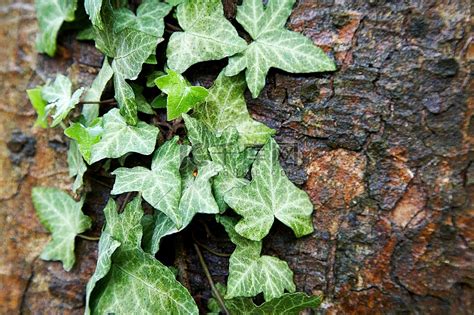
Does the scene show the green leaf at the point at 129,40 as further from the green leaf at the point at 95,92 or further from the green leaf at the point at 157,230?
the green leaf at the point at 157,230

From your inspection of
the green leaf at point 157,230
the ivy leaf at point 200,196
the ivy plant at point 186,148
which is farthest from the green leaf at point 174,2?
the green leaf at point 157,230

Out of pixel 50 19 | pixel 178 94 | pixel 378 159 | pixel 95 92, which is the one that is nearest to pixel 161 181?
pixel 178 94

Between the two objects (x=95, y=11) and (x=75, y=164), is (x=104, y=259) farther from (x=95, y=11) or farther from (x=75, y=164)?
(x=95, y=11)

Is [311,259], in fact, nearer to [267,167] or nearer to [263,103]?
[267,167]

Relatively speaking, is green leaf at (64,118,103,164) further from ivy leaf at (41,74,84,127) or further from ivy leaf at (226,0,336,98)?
ivy leaf at (226,0,336,98)

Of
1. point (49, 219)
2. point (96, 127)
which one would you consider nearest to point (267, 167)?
point (96, 127)
